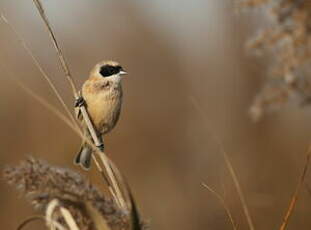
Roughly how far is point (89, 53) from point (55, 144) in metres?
2.17

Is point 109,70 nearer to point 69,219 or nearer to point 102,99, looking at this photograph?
point 102,99

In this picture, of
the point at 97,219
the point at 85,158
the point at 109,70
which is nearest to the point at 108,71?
the point at 109,70

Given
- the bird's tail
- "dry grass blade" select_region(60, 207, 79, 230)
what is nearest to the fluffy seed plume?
"dry grass blade" select_region(60, 207, 79, 230)

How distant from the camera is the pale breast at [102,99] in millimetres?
4125

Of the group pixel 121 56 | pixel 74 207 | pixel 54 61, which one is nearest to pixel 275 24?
pixel 74 207

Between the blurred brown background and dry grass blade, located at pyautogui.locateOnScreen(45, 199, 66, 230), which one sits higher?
the blurred brown background

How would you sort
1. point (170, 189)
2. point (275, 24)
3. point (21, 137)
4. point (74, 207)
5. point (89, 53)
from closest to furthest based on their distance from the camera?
point (74, 207) → point (275, 24) → point (170, 189) → point (21, 137) → point (89, 53)

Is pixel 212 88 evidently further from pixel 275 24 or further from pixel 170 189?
pixel 275 24

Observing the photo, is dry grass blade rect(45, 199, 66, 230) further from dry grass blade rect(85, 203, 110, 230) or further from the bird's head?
the bird's head

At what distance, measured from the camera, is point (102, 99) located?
413 centimetres

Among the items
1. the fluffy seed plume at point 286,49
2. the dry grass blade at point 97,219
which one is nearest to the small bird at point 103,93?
the fluffy seed plume at point 286,49

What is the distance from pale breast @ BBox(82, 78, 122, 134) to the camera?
4.12 m

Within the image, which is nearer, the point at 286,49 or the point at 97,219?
the point at 97,219

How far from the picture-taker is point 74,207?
1807mm
